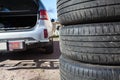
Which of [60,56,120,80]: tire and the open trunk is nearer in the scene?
[60,56,120,80]: tire

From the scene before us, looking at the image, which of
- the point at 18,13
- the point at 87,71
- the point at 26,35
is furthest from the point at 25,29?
the point at 87,71

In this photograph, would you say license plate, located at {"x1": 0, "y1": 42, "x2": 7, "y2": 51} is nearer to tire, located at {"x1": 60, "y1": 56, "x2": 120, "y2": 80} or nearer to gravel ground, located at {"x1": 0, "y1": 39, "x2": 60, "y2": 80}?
gravel ground, located at {"x1": 0, "y1": 39, "x2": 60, "y2": 80}

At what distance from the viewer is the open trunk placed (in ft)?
18.4

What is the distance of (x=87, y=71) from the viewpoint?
222cm

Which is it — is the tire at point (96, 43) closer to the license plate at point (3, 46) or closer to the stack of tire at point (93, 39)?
the stack of tire at point (93, 39)

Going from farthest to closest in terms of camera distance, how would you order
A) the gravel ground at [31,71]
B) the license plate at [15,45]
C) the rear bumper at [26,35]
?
the rear bumper at [26,35] < the license plate at [15,45] < the gravel ground at [31,71]

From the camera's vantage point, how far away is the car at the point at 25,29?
4.81 m

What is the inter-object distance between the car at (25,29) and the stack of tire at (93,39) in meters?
2.44

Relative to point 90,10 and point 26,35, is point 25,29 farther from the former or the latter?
point 90,10

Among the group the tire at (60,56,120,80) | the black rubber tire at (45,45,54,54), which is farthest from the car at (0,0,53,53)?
the tire at (60,56,120,80)

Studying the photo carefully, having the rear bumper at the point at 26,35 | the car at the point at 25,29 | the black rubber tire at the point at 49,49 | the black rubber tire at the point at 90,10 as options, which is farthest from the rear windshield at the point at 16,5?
the black rubber tire at the point at 90,10

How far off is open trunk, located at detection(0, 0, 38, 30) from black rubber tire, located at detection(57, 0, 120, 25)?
9.72 ft

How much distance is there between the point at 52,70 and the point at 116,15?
2.66 metres

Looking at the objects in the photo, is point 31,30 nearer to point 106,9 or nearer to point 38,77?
point 38,77
